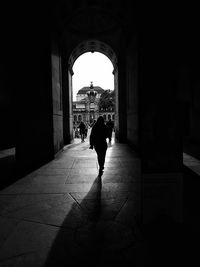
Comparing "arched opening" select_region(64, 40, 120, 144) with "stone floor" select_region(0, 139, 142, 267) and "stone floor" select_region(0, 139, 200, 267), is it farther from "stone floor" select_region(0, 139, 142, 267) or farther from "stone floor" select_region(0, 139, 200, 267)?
"stone floor" select_region(0, 139, 200, 267)

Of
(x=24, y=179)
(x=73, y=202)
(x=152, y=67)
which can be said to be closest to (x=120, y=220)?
(x=73, y=202)

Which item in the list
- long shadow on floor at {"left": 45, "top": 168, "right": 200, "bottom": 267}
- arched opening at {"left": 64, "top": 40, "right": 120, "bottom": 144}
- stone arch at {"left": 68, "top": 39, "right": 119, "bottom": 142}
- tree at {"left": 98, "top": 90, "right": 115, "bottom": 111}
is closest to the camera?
long shadow on floor at {"left": 45, "top": 168, "right": 200, "bottom": 267}

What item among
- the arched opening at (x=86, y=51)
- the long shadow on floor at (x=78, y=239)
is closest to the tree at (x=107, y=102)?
the arched opening at (x=86, y=51)

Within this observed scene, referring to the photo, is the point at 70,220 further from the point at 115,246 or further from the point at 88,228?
the point at 115,246

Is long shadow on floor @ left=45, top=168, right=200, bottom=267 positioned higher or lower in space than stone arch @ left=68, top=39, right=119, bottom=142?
lower

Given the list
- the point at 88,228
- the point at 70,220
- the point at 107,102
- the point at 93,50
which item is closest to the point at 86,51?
the point at 93,50

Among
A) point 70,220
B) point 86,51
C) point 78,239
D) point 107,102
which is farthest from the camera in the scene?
point 107,102

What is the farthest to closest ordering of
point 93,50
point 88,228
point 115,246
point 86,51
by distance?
point 93,50
point 86,51
point 88,228
point 115,246

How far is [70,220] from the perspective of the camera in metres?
3.60

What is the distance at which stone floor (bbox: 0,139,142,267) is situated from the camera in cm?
265

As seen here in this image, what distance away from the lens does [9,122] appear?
13039 mm

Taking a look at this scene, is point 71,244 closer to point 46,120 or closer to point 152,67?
point 152,67

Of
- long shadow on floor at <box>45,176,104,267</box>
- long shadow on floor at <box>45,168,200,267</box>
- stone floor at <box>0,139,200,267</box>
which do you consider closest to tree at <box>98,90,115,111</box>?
stone floor at <box>0,139,200,267</box>

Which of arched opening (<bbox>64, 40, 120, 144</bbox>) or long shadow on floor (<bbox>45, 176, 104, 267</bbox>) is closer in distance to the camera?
long shadow on floor (<bbox>45, 176, 104, 267</bbox>)
